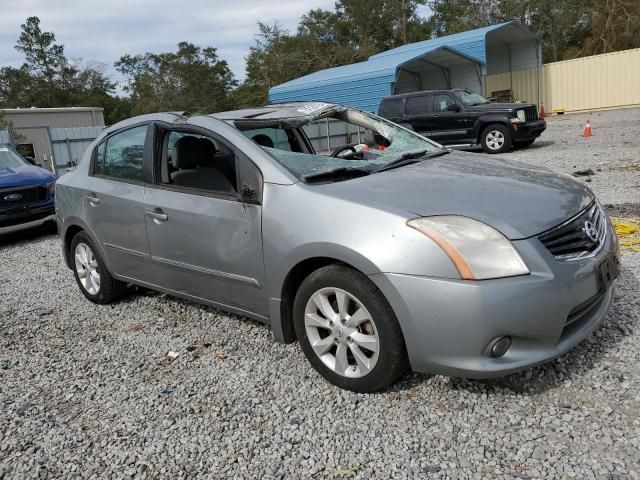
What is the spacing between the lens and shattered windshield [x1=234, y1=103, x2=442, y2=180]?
11.5ft

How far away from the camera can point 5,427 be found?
3104 millimetres

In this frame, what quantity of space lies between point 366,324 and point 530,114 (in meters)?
13.3

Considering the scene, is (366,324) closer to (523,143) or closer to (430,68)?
(523,143)

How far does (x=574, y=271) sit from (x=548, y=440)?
31.5 inches

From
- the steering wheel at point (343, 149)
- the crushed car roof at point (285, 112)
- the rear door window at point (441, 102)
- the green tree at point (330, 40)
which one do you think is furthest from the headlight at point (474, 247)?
the green tree at point (330, 40)

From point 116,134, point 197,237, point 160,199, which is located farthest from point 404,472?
point 116,134

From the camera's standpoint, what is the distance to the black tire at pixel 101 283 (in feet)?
15.8

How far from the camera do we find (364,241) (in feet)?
9.18

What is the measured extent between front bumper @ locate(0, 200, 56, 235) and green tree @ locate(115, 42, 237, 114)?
160ft

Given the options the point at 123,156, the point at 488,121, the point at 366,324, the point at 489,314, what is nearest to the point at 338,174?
the point at 366,324

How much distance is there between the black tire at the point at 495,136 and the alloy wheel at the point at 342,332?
490 inches

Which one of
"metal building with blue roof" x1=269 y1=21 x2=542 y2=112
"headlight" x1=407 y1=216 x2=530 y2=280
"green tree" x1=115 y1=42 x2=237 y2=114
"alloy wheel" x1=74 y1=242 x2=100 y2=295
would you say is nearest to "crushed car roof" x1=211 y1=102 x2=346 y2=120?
"headlight" x1=407 y1=216 x2=530 y2=280

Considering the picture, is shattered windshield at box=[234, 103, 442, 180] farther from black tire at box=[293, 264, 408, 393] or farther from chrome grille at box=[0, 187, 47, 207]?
chrome grille at box=[0, 187, 47, 207]

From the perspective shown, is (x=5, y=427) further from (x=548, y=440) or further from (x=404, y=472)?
(x=548, y=440)
